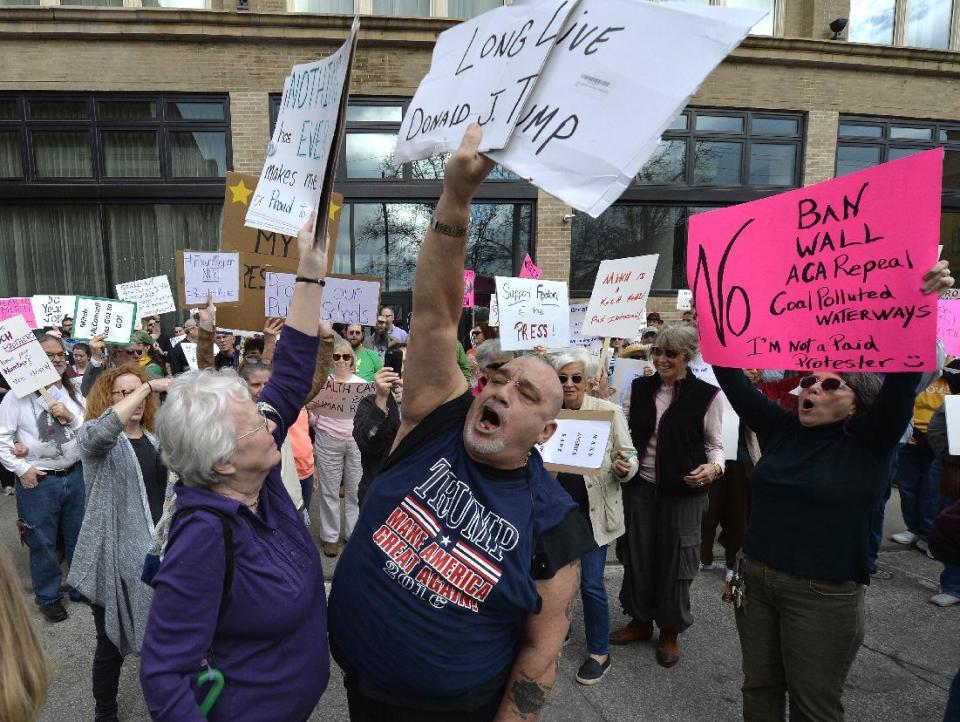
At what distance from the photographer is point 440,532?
1.63 m

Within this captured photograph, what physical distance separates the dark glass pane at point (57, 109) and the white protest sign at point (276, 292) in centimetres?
1124

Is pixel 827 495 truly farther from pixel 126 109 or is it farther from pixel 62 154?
pixel 62 154

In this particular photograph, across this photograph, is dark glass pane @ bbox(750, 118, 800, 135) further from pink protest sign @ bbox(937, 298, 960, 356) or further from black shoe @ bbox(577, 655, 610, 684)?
black shoe @ bbox(577, 655, 610, 684)

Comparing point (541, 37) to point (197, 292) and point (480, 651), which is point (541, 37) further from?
point (197, 292)

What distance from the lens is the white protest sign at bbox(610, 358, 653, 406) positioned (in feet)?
16.2

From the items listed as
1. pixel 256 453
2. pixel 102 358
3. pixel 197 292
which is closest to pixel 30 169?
pixel 102 358

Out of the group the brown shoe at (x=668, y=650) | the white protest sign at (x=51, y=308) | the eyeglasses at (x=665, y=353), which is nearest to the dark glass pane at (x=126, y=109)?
the white protest sign at (x=51, y=308)

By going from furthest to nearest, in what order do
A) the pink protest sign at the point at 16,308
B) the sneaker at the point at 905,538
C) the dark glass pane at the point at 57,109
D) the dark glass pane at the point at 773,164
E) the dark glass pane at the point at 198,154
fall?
→ the dark glass pane at the point at 773,164 → the dark glass pane at the point at 198,154 → the dark glass pane at the point at 57,109 → the pink protest sign at the point at 16,308 → the sneaker at the point at 905,538

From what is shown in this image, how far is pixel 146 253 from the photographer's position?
1252 centimetres

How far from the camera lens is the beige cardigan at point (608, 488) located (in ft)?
12.0

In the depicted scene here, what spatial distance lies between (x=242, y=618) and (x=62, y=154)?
14074mm

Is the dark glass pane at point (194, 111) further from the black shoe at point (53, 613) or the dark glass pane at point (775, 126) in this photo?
the dark glass pane at point (775, 126)

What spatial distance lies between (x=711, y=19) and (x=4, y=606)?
2005 mm

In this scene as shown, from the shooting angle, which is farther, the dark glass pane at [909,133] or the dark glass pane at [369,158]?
the dark glass pane at [909,133]
